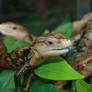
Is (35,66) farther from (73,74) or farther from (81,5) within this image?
(81,5)

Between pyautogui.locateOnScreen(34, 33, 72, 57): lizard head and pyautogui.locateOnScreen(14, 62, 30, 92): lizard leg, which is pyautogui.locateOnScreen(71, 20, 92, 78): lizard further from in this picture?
pyautogui.locateOnScreen(14, 62, 30, 92): lizard leg

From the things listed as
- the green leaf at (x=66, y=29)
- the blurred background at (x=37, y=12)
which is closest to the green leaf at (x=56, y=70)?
the green leaf at (x=66, y=29)

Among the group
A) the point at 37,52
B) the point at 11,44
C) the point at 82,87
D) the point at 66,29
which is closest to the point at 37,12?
the point at 66,29

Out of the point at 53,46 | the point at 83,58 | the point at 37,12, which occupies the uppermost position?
the point at 53,46

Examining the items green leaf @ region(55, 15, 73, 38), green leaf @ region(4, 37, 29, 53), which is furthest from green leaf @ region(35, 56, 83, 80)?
green leaf @ region(55, 15, 73, 38)

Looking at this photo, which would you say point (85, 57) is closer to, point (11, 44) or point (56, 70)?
point (56, 70)

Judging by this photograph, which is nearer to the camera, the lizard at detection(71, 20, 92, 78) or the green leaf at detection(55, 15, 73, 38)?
the lizard at detection(71, 20, 92, 78)
